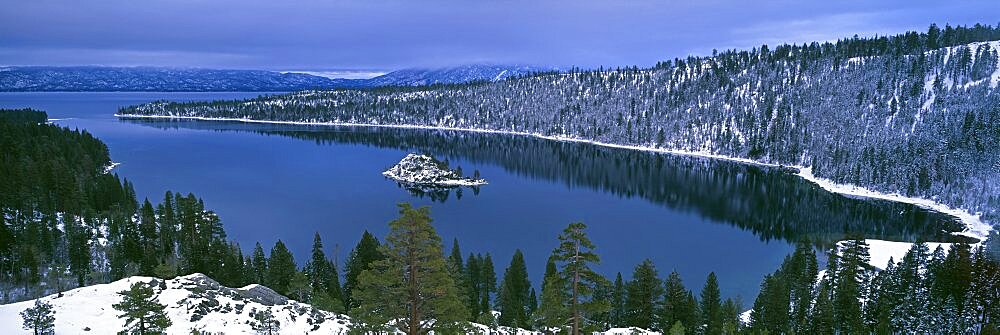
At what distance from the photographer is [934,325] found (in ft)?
178

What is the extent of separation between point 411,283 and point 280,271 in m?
48.5

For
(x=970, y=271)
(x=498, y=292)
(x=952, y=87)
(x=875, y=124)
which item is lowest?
(x=498, y=292)

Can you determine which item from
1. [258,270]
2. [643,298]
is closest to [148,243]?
[258,270]

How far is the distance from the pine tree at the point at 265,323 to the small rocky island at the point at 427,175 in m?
114

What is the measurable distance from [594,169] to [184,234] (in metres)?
131

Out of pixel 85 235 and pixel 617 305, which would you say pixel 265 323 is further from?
pixel 85 235

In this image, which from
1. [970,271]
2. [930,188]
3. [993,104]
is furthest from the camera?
[993,104]

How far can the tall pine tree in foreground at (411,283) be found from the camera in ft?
76.7

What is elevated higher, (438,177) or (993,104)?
(993,104)

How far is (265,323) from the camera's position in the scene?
3691cm

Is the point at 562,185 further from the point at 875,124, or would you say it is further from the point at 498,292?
the point at 875,124

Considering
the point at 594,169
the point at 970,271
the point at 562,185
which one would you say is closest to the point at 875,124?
the point at 594,169

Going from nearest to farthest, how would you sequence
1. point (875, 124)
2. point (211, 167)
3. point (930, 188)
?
point (930, 188)
point (211, 167)
point (875, 124)

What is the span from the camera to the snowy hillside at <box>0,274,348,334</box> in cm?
3544
